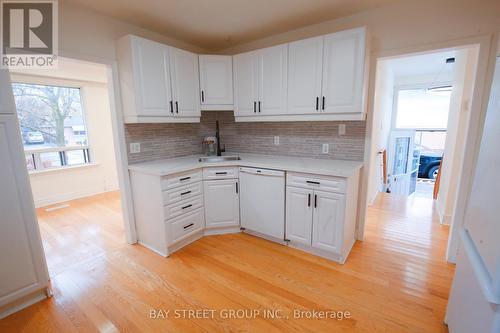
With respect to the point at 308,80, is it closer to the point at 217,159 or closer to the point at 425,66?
the point at 217,159

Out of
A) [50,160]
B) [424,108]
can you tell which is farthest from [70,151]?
[424,108]

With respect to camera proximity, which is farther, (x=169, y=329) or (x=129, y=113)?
(x=129, y=113)

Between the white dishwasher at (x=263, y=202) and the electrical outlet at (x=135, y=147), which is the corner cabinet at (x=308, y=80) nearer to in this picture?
the white dishwasher at (x=263, y=202)

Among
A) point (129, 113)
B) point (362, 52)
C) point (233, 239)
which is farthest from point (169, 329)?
point (362, 52)

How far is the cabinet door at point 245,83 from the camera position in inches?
106

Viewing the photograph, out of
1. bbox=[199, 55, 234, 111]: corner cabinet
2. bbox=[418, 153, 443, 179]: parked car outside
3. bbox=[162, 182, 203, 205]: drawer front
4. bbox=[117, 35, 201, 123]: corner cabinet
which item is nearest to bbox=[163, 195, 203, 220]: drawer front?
bbox=[162, 182, 203, 205]: drawer front

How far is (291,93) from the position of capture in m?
2.49

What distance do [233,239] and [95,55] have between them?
7.78 ft

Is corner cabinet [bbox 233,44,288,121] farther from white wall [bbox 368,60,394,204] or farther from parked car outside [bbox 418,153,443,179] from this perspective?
parked car outside [bbox 418,153,443,179]

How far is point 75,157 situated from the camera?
4.46m

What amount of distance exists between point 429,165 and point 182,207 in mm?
6703

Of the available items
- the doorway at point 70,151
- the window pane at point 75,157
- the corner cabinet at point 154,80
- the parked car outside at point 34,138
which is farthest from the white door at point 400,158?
the parked car outside at point 34,138

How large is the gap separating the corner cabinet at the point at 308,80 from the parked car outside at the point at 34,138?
12.0ft

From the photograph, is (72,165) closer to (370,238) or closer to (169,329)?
(169,329)
